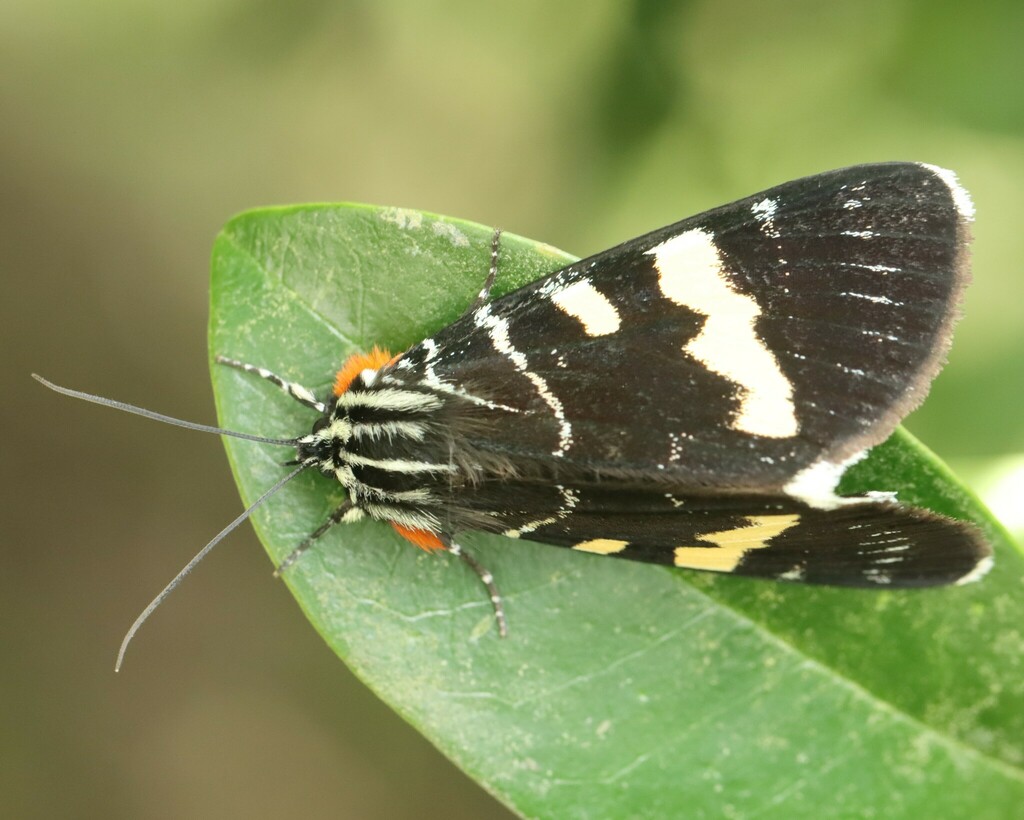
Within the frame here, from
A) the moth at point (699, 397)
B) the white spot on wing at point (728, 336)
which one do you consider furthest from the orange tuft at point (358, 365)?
the white spot on wing at point (728, 336)

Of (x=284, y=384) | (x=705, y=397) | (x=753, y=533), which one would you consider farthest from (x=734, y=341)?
(x=284, y=384)

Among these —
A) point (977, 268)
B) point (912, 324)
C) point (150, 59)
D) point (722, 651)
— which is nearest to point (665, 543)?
point (722, 651)

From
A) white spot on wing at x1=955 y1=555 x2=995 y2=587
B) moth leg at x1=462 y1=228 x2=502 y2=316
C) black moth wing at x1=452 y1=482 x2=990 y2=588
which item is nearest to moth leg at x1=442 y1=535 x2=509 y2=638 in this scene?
black moth wing at x1=452 y1=482 x2=990 y2=588

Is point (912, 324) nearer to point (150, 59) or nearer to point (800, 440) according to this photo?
point (800, 440)

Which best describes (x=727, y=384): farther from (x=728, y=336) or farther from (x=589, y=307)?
(x=589, y=307)

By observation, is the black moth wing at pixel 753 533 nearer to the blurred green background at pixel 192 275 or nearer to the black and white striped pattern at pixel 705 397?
the black and white striped pattern at pixel 705 397

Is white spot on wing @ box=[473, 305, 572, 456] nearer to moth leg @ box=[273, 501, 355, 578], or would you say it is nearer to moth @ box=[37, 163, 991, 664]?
moth @ box=[37, 163, 991, 664]
